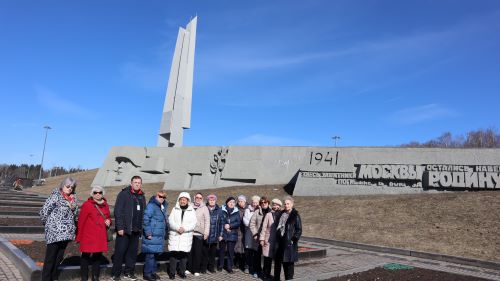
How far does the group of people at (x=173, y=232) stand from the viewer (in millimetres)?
5941

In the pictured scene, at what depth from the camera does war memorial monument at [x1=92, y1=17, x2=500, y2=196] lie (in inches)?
673

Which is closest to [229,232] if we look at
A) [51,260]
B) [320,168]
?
[51,260]

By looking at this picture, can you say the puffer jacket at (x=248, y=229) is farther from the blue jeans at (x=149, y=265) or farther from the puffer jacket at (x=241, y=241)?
the blue jeans at (x=149, y=265)

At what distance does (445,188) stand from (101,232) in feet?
50.8

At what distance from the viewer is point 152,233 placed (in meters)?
6.74

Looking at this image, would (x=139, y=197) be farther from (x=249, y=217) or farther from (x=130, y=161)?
(x=130, y=161)

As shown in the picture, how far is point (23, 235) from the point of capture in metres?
11.2

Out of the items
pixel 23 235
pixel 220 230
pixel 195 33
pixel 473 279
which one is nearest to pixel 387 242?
pixel 473 279

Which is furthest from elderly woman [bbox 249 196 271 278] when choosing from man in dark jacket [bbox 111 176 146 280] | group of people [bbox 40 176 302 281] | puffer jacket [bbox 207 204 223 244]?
man in dark jacket [bbox 111 176 146 280]

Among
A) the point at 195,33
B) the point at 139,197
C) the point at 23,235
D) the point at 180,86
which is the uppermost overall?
the point at 195,33

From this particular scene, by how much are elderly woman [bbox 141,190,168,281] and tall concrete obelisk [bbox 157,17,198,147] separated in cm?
2749

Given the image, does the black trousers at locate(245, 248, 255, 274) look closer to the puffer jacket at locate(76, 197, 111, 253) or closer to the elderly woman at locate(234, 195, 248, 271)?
the elderly woman at locate(234, 195, 248, 271)

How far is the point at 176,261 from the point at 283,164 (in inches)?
712

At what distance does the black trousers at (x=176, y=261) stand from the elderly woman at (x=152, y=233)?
305mm
